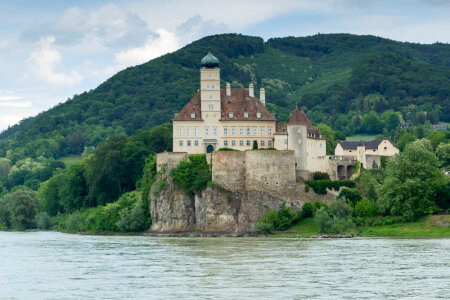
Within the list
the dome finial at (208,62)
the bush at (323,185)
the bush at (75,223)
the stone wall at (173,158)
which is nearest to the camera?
the bush at (323,185)

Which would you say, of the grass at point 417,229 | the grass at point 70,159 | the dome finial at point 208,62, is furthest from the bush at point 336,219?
the grass at point 70,159

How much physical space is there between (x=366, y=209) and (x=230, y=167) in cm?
1389

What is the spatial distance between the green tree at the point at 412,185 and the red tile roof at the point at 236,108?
681 inches

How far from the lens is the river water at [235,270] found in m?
39.1

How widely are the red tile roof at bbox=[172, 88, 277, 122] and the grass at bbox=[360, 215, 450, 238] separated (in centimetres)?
1920

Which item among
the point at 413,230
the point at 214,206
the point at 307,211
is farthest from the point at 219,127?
the point at 413,230

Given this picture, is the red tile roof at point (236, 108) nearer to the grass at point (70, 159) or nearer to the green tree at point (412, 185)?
the green tree at point (412, 185)

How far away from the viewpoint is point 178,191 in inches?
3223

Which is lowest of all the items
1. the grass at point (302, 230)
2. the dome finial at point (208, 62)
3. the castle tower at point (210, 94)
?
the grass at point (302, 230)

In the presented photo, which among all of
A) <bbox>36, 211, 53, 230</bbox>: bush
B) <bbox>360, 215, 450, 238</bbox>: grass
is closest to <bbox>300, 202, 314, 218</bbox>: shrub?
<bbox>360, 215, 450, 238</bbox>: grass

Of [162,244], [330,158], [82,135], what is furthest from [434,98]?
[162,244]

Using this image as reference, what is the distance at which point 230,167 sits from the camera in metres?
78.8

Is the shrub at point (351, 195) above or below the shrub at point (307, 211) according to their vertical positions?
above

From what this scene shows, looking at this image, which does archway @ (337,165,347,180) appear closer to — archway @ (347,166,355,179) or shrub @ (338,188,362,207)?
archway @ (347,166,355,179)
